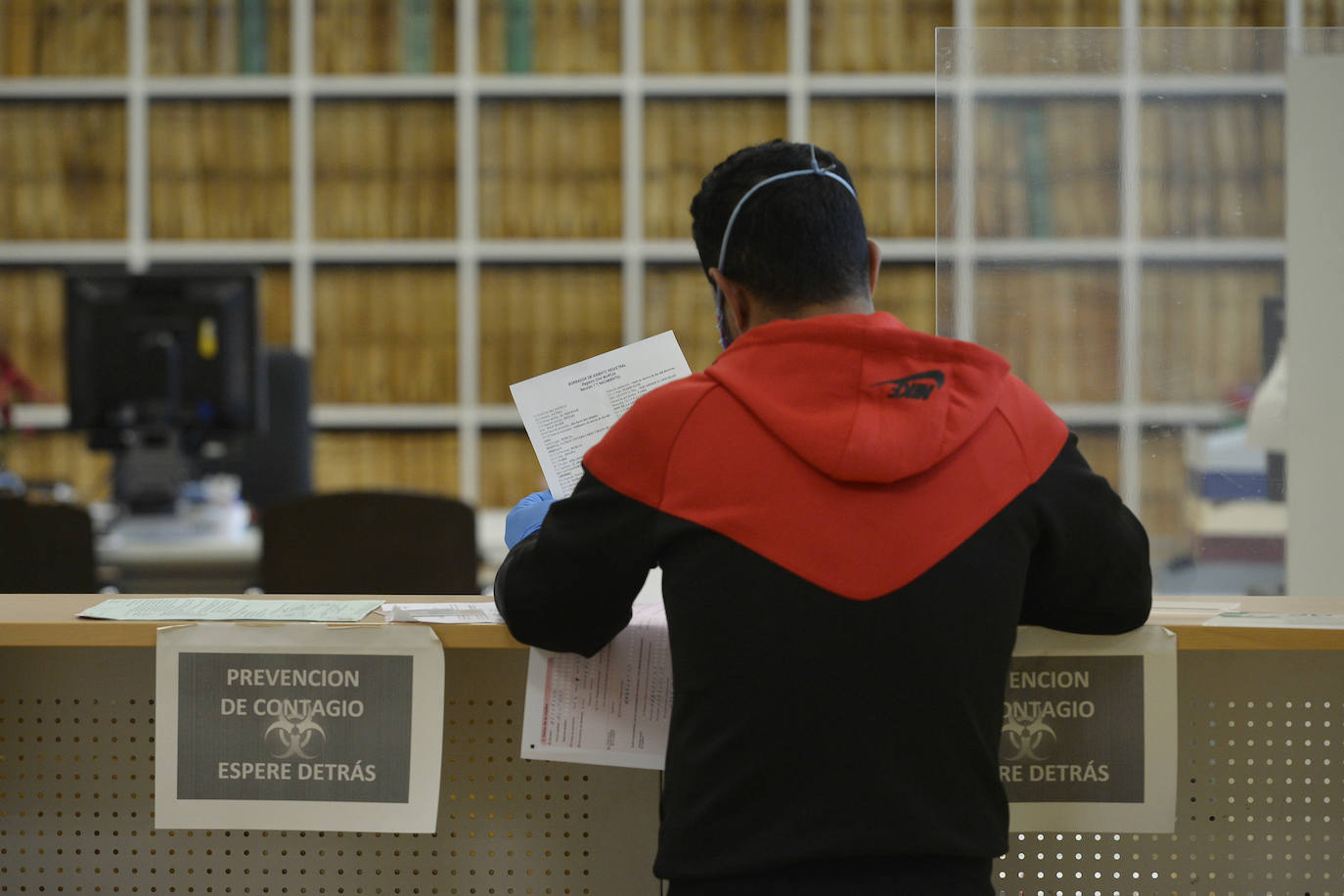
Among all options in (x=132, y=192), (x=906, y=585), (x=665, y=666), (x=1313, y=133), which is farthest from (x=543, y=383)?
(x=132, y=192)

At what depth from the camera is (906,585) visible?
0.87 m

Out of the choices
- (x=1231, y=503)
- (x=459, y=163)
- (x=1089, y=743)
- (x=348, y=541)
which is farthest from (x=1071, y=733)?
(x=459, y=163)

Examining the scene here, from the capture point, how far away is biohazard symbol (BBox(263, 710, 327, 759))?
1145mm

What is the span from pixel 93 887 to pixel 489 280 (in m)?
2.79

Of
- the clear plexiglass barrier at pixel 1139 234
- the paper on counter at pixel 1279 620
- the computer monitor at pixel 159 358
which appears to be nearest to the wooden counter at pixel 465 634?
the paper on counter at pixel 1279 620

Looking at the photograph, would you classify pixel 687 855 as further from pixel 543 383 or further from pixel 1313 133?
pixel 1313 133

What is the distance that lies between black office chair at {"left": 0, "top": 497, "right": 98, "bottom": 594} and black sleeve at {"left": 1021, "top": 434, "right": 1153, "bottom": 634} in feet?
6.56

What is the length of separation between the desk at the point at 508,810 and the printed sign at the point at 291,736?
11 cm

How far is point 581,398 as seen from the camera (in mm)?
1112

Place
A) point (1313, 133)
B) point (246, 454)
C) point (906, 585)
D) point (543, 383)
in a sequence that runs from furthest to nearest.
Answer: point (246, 454), point (1313, 133), point (543, 383), point (906, 585)

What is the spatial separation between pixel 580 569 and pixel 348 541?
1.48 meters

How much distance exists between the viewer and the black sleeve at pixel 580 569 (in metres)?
0.91

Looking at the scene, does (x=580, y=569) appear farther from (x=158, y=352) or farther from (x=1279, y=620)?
(x=158, y=352)

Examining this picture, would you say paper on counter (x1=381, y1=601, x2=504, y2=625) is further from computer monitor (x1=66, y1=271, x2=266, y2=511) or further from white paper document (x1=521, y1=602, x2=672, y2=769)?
computer monitor (x1=66, y1=271, x2=266, y2=511)
